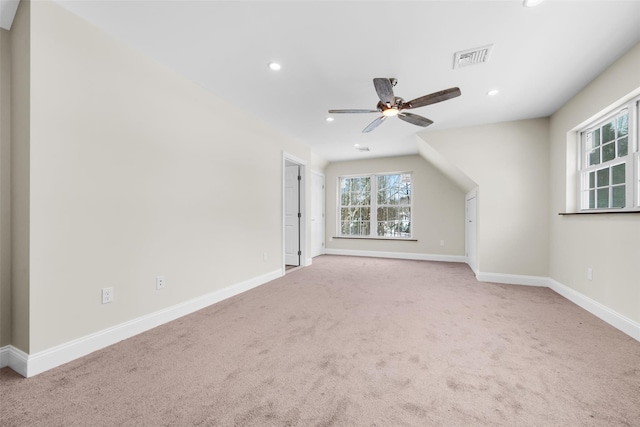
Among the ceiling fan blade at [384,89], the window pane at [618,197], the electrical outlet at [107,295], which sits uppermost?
the ceiling fan blade at [384,89]

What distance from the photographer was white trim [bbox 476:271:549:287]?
3.88 meters

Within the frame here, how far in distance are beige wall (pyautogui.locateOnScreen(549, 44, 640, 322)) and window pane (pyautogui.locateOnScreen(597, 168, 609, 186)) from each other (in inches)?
14.8

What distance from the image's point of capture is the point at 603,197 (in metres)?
2.87

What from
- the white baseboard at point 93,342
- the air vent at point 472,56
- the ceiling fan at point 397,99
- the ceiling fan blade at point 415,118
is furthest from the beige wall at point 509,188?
the white baseboard at point 93,342

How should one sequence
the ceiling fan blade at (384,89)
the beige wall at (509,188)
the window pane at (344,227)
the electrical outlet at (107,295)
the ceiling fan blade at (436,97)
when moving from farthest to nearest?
the window pane at (344,227) → the beige wall at (509,188) → the ceiling fan blade at (436,97) → the ceiling fan blade at (384,89) → the electrical outlet at (107,295)

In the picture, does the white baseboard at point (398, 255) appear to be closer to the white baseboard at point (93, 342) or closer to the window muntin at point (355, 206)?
the window muntin at point (355, 206)

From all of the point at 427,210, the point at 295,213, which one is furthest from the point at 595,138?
the point at 295,213

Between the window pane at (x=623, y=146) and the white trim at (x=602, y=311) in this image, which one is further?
the window pane at (x=623, y=146)

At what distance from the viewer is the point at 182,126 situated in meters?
2.72

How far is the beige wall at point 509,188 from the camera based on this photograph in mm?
3871

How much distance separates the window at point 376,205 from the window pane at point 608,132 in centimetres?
363

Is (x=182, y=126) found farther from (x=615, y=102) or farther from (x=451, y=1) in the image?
(x=615, y=102)

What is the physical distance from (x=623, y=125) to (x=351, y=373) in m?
3.42

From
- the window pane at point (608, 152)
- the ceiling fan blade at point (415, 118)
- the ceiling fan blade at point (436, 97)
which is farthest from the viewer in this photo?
the ceiling fan blade at point (415, 118)
